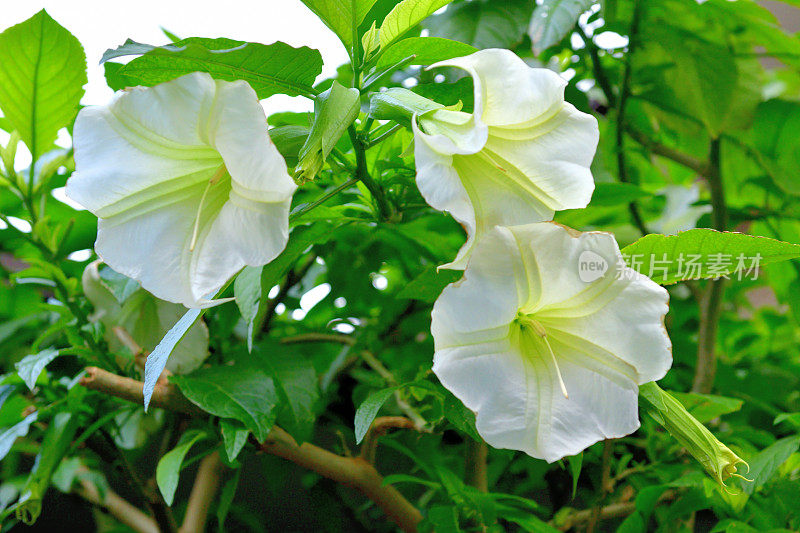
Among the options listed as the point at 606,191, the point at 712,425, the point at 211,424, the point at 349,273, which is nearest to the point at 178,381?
the point at 211,424

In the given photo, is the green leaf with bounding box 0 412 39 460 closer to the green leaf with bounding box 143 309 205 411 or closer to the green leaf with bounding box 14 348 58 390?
the green leaf with bounding box 14 348 58 390

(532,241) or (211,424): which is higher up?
(532,241)

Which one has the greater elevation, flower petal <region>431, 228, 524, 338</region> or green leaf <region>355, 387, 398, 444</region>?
flower petal <region>431, 228, 524, 338</region>

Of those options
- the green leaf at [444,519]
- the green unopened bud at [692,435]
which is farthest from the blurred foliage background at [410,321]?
the green unopened bud at [692,435]

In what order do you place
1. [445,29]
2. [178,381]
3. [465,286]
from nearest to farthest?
1. [465,286]
2. [178,381]
3. [445,29]

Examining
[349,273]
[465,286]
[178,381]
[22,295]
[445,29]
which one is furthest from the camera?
[22,295]

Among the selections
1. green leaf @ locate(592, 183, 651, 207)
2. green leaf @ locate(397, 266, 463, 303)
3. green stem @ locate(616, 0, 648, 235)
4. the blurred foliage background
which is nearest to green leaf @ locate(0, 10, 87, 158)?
the blurred foliage background

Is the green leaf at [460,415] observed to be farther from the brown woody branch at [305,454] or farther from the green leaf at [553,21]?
the green leaf at [553,21]

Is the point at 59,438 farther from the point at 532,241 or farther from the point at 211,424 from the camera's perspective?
the point at 532,241
